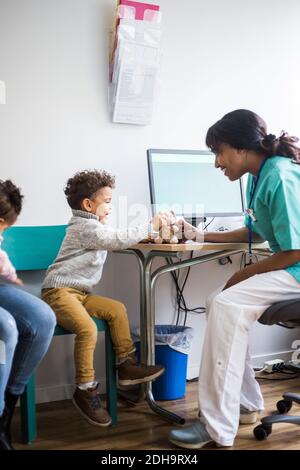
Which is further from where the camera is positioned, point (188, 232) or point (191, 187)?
point (191, 187)

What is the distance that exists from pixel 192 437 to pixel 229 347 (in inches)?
13.3

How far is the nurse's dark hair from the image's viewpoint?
1.94m

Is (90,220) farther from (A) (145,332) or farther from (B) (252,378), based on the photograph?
(B) (252,378)

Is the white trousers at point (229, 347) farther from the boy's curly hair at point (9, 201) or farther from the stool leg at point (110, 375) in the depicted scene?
the boy's curly hair at point (9, 201)

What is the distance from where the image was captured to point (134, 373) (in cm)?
208

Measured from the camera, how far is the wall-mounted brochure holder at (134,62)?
2512 millimetres

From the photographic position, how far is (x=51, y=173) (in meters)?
2.46

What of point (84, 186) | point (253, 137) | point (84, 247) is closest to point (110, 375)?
point (84, 247)

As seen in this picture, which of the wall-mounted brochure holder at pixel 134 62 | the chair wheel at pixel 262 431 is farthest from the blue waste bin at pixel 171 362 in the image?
the wall-mounted brochure holder at pixel 134 62

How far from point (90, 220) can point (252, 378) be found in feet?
2.87

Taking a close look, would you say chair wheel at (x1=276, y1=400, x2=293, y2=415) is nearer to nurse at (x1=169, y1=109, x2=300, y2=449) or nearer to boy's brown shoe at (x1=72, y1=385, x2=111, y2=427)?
nurse at (x1=169, y1=109, x2=300, y2=449)

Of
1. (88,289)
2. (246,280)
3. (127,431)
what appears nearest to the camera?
(246,280)

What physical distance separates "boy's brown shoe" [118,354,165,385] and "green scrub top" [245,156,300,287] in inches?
25.9

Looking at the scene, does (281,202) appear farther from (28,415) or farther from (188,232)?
(28,415)
